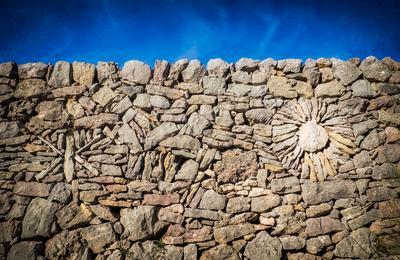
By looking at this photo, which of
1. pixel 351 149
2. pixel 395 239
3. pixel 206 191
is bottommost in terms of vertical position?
pixel 395 239

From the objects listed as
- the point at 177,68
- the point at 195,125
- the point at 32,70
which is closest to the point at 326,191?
the point at 195,125

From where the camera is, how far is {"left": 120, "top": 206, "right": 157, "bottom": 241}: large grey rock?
4.18m

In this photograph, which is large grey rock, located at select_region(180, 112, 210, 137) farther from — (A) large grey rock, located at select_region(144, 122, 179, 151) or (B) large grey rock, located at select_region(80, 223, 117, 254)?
(B) large grey rock, located at select_region(80, 223, 117, 254)

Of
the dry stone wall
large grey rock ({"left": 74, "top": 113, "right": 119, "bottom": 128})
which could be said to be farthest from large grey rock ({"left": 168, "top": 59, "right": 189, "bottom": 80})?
large grey rock ({"left": 74, "top": 113, "right": 119, "bottom": 128})

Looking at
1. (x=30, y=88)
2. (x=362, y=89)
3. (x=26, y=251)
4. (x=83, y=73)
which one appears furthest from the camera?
(x=362, y=89)

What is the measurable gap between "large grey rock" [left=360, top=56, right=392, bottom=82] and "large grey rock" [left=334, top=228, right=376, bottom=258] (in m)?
2.64

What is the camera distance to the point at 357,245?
420 centimetres

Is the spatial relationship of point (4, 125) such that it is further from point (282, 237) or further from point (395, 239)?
point (395, 239)

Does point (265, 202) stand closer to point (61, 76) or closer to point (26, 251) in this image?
point (26, 251)

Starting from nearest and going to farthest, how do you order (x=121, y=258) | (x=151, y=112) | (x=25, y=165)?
(x=121, y=258)
(x=25, y=165)
(x=151, y=112)

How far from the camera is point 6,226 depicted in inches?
163

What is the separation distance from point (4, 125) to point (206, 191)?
137 inches

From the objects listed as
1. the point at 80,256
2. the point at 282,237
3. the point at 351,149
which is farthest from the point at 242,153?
the point at 80,256

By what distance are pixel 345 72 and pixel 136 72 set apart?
375cm
